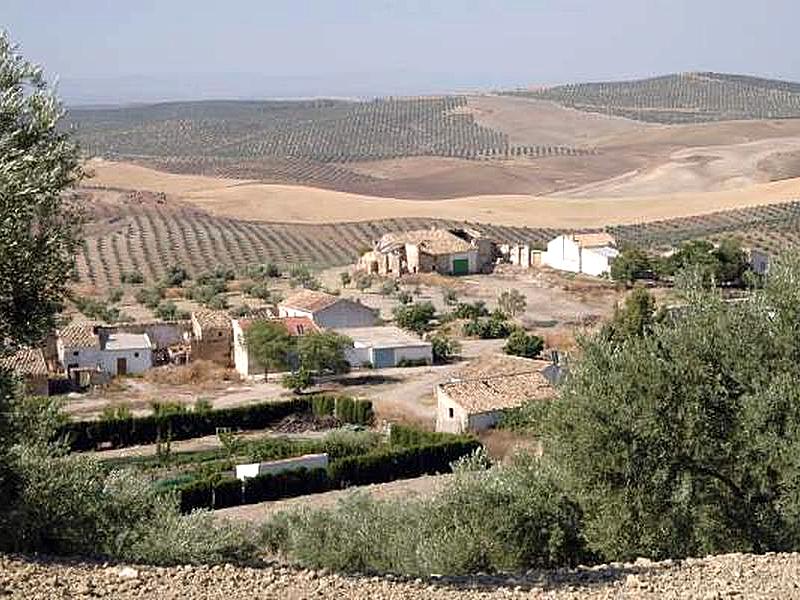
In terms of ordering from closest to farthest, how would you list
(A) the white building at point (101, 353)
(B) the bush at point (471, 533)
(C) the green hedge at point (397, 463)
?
(B) the bush at point (471, 533) → (C) the green hedge at point (397, 463) → (A) the white building at point (101, 353)

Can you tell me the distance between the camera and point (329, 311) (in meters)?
46.2

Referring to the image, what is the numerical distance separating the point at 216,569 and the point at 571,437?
520 centimetres

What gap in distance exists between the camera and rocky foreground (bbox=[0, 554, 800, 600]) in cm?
941

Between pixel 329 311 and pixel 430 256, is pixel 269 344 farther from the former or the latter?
→ pixel 430 256

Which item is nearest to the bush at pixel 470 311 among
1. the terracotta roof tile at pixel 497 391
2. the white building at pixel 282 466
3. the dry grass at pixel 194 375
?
the dry grass at pixel 194 375

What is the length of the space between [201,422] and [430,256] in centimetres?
2945

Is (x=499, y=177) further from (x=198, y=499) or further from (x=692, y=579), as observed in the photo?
(x=692, y=579)

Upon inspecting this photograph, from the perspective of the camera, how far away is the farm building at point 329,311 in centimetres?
4600

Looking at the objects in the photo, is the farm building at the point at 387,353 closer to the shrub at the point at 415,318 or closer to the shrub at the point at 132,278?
the shrub at the point at 415,318

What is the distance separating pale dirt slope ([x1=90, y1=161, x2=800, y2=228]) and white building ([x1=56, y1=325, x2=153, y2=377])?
48.0m

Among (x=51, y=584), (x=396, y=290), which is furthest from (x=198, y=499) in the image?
(x=396, y=290)

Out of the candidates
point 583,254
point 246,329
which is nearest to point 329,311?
point 246,329

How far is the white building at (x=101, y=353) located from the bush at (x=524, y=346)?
1307 cm

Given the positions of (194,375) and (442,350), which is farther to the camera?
(442,350)
